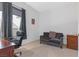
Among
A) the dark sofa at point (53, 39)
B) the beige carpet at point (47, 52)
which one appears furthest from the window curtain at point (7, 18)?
the dark sofa at point (53, 39)

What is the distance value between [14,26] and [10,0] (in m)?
1.44

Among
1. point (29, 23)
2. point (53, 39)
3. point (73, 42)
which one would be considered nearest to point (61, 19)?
point (53, 39)

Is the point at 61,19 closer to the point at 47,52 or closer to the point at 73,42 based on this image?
the point at 73,42

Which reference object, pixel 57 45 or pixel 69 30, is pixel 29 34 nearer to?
pixel 57 45

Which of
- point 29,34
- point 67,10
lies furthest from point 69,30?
point 29,34

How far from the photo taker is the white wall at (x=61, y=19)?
6.16m

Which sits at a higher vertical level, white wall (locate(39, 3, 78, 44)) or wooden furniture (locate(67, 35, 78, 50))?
white wall (locate(39, 3, 78, 44))

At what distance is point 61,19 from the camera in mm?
6734

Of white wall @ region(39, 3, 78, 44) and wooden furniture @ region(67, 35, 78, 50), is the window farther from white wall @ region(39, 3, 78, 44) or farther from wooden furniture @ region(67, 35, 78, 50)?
wooden furniture @ region(67, 35, 78, 50)

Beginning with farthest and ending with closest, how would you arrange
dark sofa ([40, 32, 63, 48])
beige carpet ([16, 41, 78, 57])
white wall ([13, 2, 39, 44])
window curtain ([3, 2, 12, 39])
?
1. white wall ([13, 2, 39, 44])
2. dark sofa ([40, 32, 63, 48])
3. window curtain ([3, 2, 12, 39])
4. beige carpet ([16, 41, 78, 57])

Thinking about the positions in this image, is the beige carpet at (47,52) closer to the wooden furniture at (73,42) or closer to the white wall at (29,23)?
the wooden furniture at (73,42)

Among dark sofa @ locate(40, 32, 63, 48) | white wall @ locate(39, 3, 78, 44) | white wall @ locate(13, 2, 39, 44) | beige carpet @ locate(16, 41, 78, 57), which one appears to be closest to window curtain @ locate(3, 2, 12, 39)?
white wall @ locate(13, 2, 39, 44)

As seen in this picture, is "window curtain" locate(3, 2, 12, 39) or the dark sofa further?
the dark sofa

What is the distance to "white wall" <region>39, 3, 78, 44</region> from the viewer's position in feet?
20.2
